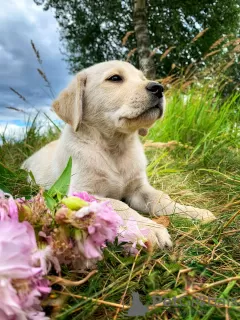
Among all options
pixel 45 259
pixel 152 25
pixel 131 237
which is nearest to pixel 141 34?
pixel 152 25

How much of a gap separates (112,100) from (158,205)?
83cm

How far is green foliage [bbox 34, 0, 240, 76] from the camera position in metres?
17.4

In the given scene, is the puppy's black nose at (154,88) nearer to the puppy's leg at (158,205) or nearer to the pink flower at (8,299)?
the puppy's leg at (158,205)

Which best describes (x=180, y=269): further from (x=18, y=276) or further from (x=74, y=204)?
(x=18, y=276)

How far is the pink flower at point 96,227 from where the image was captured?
111 centimetres

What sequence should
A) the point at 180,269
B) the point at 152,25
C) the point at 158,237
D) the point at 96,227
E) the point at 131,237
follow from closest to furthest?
1. the point at 96,227
2. the point at 180,269
3. the point at 131,237
4. the point at 158,237
5. the point at 152,25

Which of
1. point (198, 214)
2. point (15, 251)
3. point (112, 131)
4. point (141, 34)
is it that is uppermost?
point (141, 34)

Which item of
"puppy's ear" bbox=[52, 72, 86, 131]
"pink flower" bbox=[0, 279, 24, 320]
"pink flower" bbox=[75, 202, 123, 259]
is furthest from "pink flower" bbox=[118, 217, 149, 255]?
"puppy's ear" bbox=[52, 72, 86, 131]

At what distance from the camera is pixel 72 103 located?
2801 mm

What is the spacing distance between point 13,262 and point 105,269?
0.60 m

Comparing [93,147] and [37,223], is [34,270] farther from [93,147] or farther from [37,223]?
[93,147]

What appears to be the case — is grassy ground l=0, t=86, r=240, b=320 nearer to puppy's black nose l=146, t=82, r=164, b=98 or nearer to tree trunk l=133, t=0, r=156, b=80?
puppy's black nose l=146, t=82, r=164, b=98

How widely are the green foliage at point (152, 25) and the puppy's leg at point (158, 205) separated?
1505cm

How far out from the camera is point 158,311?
A: 1.18 m
